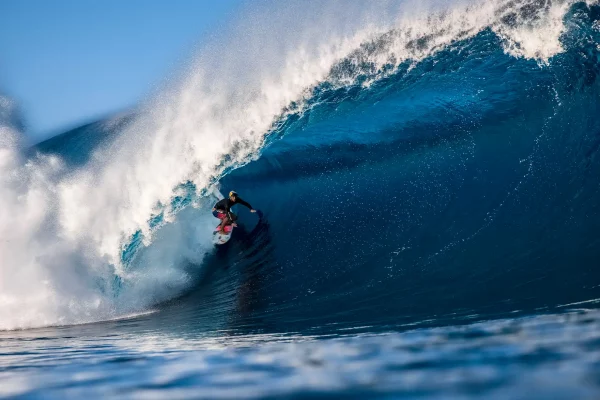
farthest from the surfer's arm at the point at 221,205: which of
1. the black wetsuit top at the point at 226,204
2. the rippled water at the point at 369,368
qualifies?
the rippled water at the point at 369,368

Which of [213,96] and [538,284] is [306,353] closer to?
[538,284]

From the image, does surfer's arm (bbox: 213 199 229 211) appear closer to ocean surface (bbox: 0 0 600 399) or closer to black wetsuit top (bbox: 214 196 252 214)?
black wetsuit top (bbox: 214 196 252 214)

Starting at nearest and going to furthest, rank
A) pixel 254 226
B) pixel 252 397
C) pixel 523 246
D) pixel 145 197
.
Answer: pixel 252 397, pixel 523 246, pixel 145 197, pixel 254 226

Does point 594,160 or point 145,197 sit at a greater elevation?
point 145,197

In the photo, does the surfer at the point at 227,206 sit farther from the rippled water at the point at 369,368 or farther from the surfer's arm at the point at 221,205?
the rippled water at the point at 369,368

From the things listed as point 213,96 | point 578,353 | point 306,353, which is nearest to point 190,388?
point 306,353

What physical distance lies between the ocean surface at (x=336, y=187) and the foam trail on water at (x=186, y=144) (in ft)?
0.09

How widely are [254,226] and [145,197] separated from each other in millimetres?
2297

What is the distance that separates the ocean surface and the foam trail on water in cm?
3

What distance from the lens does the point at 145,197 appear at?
8641mm

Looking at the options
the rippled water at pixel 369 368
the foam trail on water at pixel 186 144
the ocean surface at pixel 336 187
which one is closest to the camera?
the rippled water at pixel 369 368

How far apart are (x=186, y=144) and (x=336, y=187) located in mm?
3166

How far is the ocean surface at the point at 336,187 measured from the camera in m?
5.84

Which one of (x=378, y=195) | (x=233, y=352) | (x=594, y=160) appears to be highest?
(x=378, y=195)
